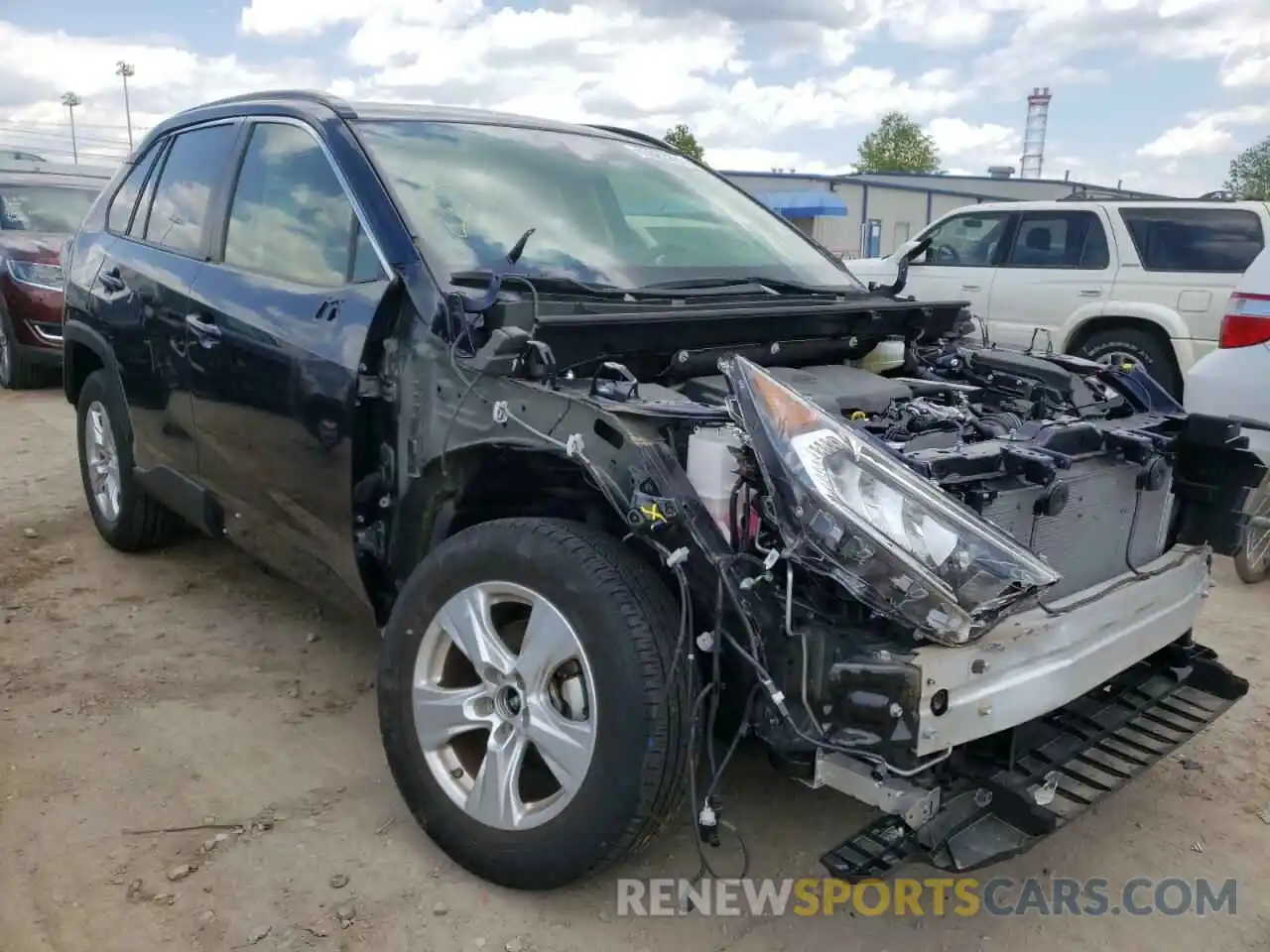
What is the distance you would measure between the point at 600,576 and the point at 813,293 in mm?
1597

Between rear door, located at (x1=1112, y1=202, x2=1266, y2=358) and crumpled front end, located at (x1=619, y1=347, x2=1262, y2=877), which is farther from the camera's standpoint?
rear door, located at (x1=1112, y1=202, x2=1266, y2=358)

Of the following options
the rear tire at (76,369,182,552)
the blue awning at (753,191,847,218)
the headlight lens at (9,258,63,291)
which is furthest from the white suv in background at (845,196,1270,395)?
the blue awning at (753,191,847,218)

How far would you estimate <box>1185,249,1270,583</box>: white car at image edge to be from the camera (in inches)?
192

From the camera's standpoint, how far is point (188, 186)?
4156mm

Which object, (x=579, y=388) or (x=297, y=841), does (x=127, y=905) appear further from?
(x=579, y=388)

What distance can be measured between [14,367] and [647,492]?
8.93 m

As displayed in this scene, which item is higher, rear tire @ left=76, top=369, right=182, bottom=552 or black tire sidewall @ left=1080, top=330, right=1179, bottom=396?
black tire sidewall @ left=1080, top=330, right=1179, bottom=396

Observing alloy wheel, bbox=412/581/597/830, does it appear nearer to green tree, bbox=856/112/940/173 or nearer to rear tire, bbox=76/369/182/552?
rear tire, bbox=76/369/182/552

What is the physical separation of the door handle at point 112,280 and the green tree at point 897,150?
174ft

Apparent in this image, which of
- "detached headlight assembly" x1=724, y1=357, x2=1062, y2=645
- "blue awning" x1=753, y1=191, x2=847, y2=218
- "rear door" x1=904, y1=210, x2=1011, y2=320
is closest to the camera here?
"detached headlight assembly" x1=724, y1=357, x2=1062, y2=645

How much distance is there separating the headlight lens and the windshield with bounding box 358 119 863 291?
22.9 feet

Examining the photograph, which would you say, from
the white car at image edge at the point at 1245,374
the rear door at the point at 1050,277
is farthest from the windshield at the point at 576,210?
the rear door at the point at 1050,277

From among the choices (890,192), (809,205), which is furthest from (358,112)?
(890,192)

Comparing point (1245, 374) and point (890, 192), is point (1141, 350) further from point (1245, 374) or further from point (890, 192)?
point (890, 192)
